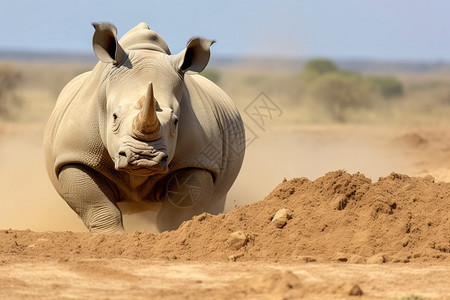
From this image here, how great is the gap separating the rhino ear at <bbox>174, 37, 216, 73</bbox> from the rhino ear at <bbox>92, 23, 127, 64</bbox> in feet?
1.88

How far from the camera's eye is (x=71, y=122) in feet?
30.0

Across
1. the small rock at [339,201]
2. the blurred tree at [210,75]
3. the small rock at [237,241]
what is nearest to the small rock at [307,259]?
the small rock at [237,241]

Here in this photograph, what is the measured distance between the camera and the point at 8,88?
33.8m

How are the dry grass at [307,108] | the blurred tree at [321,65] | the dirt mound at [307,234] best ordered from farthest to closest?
the blurred tree at [321,65] < the dry grass at [307,108] < the dirt mound at [307,234]

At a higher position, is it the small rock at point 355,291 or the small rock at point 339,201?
the small rock at point 339,201

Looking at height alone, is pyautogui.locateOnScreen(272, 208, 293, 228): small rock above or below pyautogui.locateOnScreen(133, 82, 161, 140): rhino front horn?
below

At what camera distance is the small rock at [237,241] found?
7.29 meters

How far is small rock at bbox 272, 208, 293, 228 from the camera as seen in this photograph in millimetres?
7613

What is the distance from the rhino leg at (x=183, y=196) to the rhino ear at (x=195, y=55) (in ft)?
3.23

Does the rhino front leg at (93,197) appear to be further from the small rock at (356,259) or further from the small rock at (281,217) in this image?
the small rock at (356,259)

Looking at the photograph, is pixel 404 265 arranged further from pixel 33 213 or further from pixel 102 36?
pixel 33 213

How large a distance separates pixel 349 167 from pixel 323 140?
394 cm

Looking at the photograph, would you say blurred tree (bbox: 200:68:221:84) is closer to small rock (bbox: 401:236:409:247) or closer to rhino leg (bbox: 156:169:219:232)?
rhino leg (bbox: 156:169:219:232)

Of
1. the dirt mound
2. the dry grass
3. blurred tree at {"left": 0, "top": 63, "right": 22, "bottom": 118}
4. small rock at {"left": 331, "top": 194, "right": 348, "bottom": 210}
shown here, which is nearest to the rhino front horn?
the dirt mound
